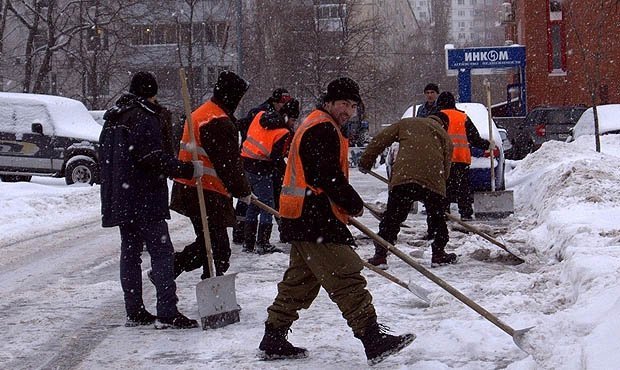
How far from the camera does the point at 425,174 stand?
804 centimetres

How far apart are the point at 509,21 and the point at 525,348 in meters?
42.0

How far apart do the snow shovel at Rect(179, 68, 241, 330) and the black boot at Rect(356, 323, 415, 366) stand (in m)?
1.28

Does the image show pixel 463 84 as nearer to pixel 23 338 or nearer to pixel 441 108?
pixel 441 108

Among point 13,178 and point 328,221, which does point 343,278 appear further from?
point 13,178

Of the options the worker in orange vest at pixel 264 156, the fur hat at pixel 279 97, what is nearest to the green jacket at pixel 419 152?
the worker in orange vest at pixel 264 156

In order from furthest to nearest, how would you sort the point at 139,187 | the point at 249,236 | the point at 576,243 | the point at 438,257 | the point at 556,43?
the point at 556,43 < the point at 249,236 < the point at 438,257 < the point at 576,243 < the point at 139,187

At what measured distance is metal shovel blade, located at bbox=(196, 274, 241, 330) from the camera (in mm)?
5824

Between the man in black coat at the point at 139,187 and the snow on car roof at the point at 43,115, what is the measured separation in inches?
574

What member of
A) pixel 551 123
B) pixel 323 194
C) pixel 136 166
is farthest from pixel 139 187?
pixel 551 123

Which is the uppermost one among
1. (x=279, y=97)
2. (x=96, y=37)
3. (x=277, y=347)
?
(x=96, y=37)

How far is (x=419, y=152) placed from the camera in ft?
26.3

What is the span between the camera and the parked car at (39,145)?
19.7m

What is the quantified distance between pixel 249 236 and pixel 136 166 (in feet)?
12.4

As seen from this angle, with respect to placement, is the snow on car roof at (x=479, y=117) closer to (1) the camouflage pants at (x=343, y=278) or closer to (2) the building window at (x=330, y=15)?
(1) the camouflage pants at (x=343, y=278)
